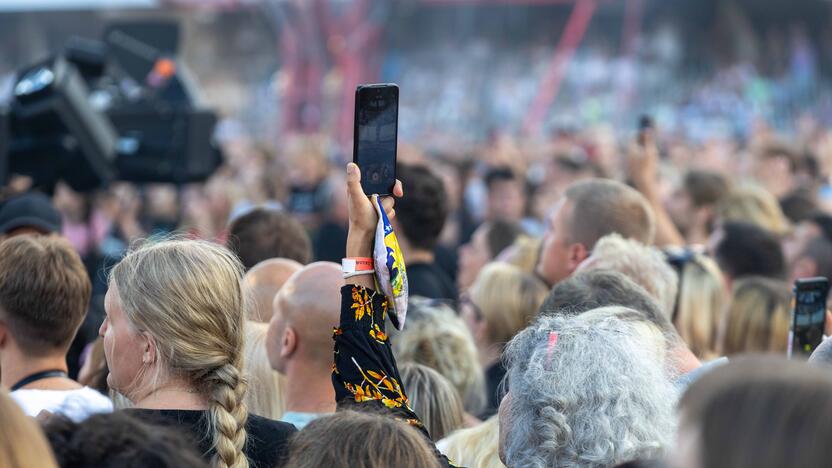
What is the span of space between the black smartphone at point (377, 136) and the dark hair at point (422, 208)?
9.02ft

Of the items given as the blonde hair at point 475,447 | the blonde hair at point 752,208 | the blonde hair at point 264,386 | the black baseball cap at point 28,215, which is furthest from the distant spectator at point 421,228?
the blonde hair at point 752,208

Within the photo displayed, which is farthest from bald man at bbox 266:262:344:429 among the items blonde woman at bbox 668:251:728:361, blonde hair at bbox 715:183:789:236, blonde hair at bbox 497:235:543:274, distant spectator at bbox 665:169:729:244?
distant spectator at bbox 665:169:729:244

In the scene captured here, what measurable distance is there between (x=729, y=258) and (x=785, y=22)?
2582 cm

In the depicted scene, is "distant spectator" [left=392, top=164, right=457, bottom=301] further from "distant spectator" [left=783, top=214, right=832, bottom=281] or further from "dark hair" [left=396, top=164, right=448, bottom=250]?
"distant spectator" [left=783, top=214, right=832, bottom=281]

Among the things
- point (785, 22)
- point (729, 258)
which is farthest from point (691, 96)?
point (729, 258)

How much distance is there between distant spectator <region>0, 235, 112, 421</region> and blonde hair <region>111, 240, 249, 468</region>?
2.55ft

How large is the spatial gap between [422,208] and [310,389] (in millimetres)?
2399

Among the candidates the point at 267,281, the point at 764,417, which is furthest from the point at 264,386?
the point at 764,417

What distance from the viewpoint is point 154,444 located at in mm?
1787

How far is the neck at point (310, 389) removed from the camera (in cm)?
307

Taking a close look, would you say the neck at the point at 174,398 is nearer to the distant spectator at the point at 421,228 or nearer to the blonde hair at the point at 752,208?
the distant spectator at the point at 421,228

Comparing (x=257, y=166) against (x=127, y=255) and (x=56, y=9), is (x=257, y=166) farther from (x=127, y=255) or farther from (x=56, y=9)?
(x=56, y=9)

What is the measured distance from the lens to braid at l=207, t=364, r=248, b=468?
240 centimetres

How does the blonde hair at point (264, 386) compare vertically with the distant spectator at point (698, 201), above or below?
below
